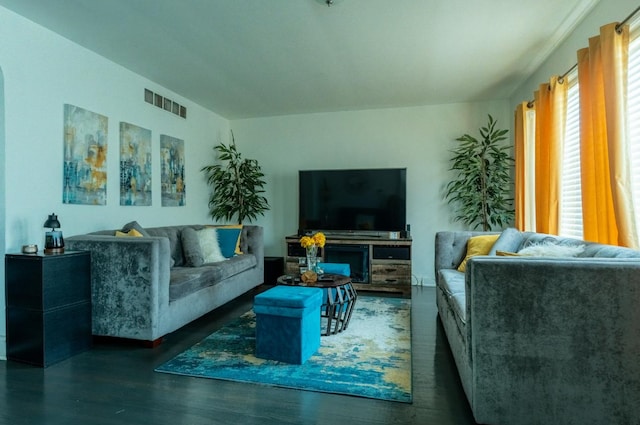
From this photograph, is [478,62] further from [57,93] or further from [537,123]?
[57,93]

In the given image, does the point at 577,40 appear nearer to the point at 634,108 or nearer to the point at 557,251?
the point at 634,108

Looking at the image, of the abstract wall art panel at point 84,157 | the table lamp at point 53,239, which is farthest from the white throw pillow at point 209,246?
the table lamp at point 53,239

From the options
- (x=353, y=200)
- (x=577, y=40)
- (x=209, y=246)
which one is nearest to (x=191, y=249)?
(x=209, y=246)

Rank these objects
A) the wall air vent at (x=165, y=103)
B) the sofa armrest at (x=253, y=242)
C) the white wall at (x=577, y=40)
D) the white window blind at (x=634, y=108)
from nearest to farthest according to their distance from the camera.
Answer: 1. the white window blind at (x=634, y=108)
2. the white wall at (x=577, y=40)
3. the wall air vent at (x=165, y=103)
4. the sofa armrest at (x=253, y=242)

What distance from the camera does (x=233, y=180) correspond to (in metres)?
5.36

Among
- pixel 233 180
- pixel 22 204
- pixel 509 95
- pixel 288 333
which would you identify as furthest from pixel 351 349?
pixel 509 95

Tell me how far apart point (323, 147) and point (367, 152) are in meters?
0.70

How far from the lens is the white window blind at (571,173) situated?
3.05 m

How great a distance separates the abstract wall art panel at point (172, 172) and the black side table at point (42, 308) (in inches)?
74.0

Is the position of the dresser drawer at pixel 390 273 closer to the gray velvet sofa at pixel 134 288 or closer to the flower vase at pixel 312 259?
the flower vase at pixel 312 259

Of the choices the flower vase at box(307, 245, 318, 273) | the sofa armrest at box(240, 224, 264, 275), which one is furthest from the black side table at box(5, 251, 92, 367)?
the sofa armrest at box(240, 224, 264, 275)

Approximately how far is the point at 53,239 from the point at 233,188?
2883 mm

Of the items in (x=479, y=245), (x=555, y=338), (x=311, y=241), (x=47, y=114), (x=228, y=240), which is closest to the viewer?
(x=555, y=338)

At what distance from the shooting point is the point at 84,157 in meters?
3.24
